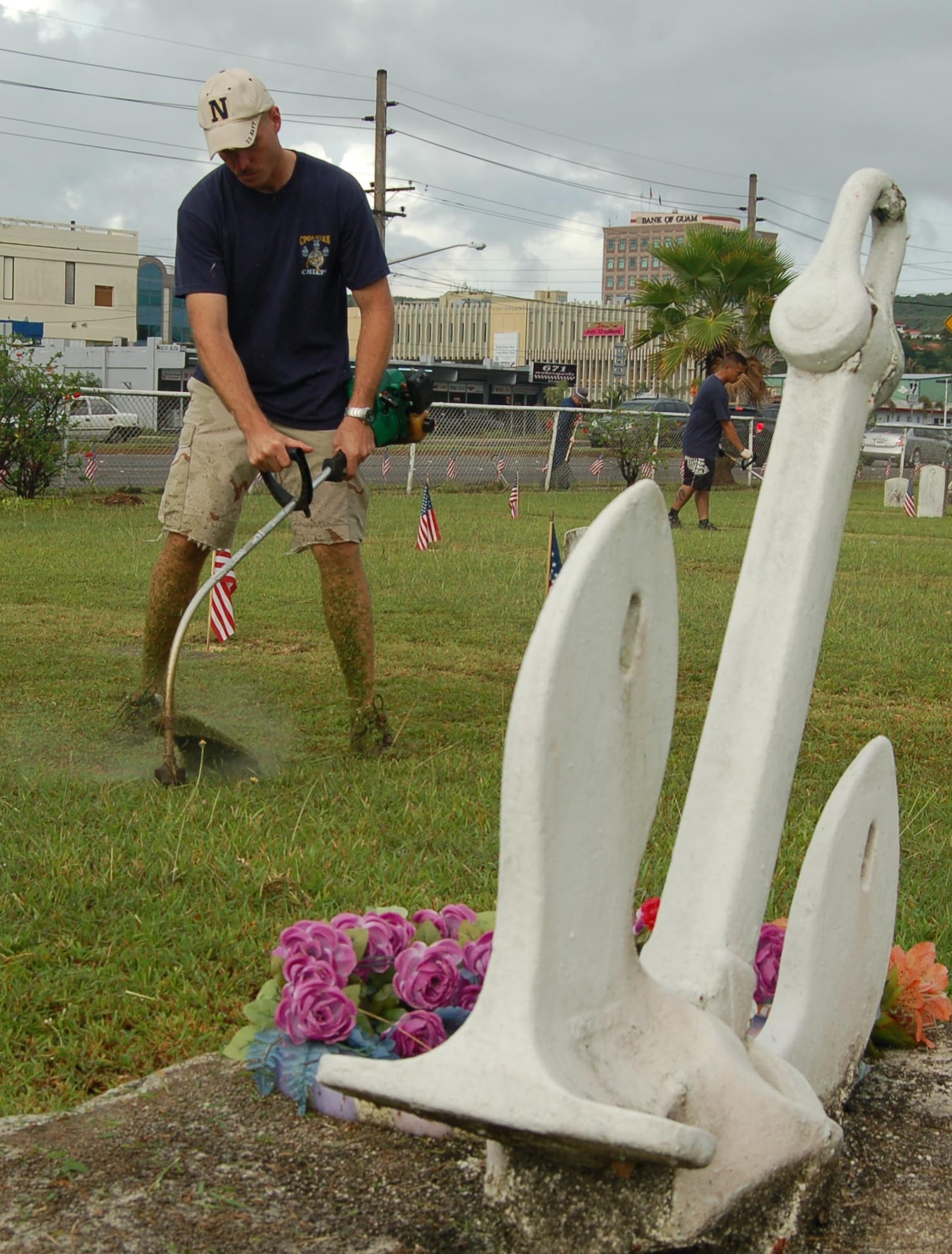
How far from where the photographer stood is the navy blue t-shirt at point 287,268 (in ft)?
14.9

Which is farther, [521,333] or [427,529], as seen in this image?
[521,333]

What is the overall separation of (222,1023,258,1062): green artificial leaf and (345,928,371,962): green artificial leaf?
21 centimetres

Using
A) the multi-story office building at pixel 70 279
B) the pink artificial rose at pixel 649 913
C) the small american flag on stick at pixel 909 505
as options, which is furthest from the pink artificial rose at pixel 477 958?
the multi-story office building at pixel 70 279

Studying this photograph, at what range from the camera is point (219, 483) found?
468 cm

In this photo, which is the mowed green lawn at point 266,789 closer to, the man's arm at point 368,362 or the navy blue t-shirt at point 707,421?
the man's arm at point 368,362

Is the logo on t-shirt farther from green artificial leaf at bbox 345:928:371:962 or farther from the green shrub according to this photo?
the green shrub

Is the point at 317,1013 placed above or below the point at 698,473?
below

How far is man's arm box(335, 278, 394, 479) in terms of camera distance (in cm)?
458

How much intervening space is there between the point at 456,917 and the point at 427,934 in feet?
0.20

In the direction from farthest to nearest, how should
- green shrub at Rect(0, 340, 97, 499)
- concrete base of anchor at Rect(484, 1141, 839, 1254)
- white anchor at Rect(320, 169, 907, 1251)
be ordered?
green shrub at Rect(0, 340, 97, 499), concrete base of anchor at Rect(484, 1141, 839, 1254), white anchor at Rect(320, 169, 907, 1251)

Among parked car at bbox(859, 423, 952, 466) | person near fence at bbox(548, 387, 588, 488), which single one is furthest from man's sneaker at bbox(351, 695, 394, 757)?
parked car at bbox(859, 423, 952, 466)

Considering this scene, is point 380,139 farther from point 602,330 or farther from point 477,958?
point 602,330

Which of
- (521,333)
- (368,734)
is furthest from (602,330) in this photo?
(368,734)

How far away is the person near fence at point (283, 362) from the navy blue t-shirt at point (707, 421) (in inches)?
398
